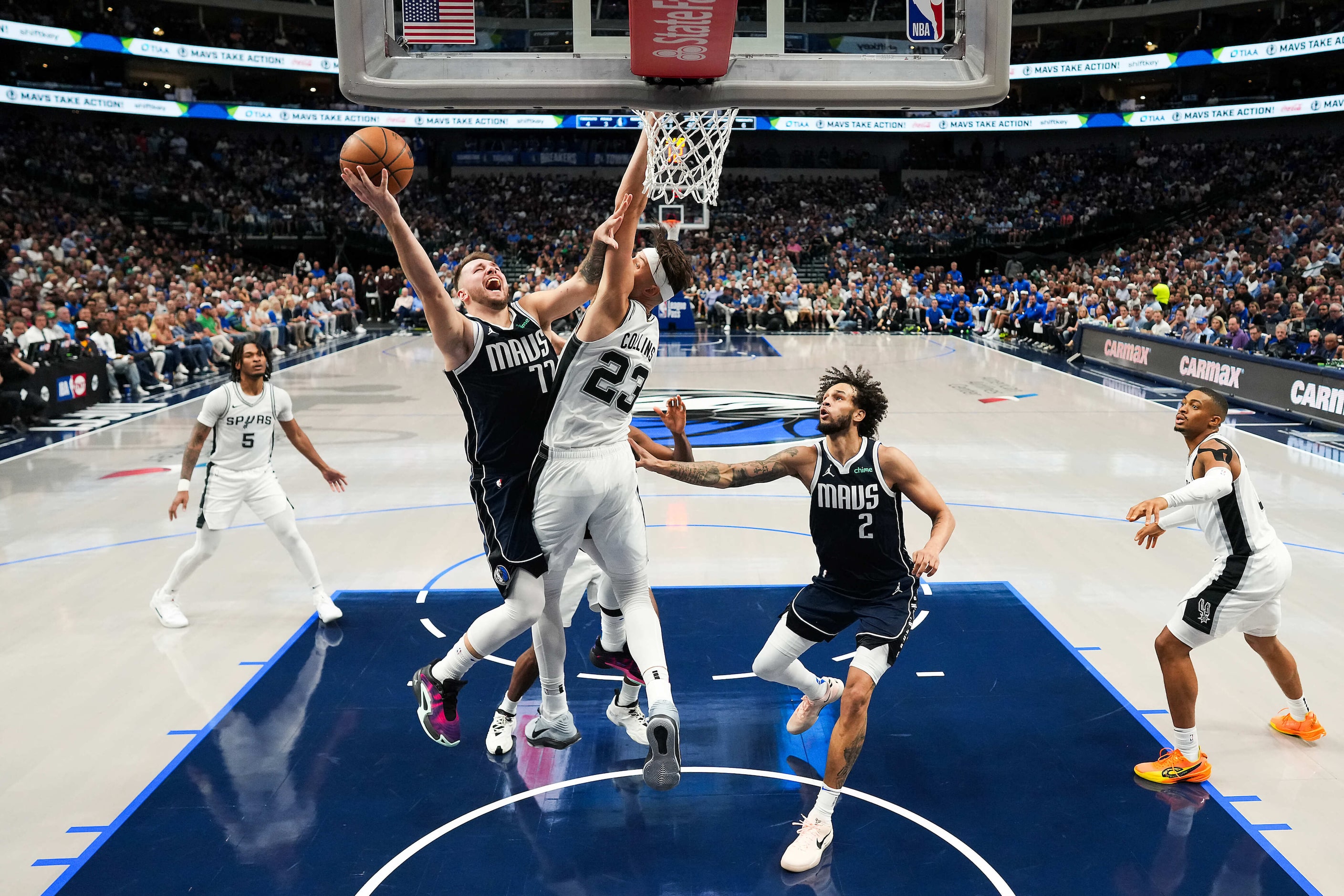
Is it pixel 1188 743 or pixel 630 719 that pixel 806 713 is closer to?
pixel 630 719

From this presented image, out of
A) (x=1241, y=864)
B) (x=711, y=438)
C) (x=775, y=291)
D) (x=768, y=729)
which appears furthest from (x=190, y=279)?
(x=1241, y=864)

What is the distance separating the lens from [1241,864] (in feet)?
12.7

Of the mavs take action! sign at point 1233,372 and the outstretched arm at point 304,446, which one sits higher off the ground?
the outstretched arm at point 304,446

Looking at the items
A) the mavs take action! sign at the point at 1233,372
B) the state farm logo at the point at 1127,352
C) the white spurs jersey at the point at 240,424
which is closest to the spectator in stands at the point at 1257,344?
the mavs take action! sign at the point at 1233,372

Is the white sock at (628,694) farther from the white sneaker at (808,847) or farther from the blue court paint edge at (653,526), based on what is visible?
the blue court paint edge at (653,526)

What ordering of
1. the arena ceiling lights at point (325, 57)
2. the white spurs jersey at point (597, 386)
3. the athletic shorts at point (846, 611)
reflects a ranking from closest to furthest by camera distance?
the white spurs jersey at point (597, 386) → the athletic shorts at point (846, 611) → the arena ceiling lights at point (325, 57)

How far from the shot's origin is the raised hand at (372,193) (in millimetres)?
3787

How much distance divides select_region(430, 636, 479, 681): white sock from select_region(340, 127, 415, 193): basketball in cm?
190

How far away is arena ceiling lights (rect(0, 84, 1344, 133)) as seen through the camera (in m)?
31.9

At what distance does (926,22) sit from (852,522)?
2788 mm

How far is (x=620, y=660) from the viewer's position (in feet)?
15.9

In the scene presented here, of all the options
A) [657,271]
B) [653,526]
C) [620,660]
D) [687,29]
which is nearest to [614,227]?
[657,271]

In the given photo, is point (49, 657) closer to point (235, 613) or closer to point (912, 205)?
point (235, 613)

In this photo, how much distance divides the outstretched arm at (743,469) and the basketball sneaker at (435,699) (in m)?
1.26
